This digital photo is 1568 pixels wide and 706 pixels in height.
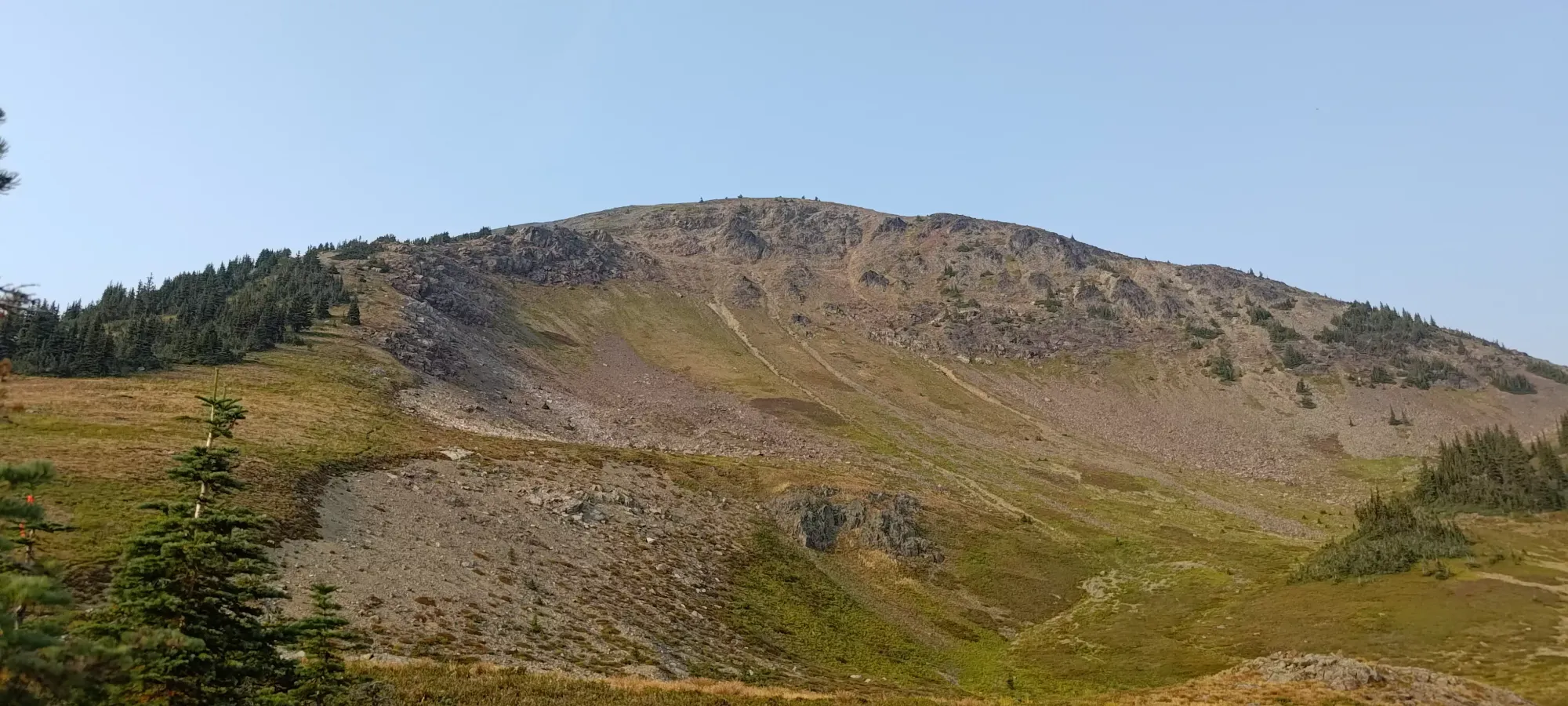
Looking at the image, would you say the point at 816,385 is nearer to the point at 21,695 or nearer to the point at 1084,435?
the point at 1084,435

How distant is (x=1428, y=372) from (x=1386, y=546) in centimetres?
15228

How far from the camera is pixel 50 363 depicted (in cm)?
7644

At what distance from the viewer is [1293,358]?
618 ft

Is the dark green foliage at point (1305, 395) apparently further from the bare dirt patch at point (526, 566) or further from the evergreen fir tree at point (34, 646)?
the evergreen fir tree at point (34, 646)

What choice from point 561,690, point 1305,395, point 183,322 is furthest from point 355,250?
point 1305,395

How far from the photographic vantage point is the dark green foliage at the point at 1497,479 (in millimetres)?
81812

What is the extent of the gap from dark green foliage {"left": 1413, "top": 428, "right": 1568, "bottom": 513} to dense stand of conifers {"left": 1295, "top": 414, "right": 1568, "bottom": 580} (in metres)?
0.07

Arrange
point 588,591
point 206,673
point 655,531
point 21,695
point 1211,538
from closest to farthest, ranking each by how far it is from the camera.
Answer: point 21,695
point 206,673
point 588,591
point 655,531
point 1211,538

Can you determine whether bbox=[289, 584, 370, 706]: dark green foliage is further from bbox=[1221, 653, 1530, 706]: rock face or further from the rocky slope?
bbox=[1221, 653, 1530, 706]: rock face

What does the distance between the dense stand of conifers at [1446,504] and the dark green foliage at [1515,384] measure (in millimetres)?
74913

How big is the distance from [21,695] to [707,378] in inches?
5359

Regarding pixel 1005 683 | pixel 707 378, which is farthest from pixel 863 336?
pixel 1005 683

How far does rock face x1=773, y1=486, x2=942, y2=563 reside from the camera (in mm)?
68188

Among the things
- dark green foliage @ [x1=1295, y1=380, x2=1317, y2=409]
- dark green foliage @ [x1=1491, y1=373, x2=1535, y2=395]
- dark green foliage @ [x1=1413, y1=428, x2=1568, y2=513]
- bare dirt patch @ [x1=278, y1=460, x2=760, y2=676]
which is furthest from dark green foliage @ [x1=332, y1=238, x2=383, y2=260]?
dark green foliage @ [x1=1491, y1=373, x2=1535, y2=395]
